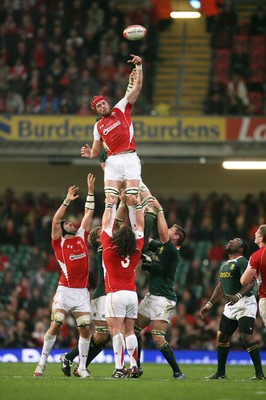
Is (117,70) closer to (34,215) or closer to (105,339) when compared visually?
(34,215)

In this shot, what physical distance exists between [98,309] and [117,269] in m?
1.83

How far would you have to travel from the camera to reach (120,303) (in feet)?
42.8

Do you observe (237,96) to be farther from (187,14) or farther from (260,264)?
(260,264)

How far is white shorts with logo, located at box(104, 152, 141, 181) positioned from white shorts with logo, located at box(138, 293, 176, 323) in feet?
5.41

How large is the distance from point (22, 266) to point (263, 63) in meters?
8.32

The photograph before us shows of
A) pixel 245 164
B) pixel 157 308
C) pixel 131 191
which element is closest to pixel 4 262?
pixel 245 164

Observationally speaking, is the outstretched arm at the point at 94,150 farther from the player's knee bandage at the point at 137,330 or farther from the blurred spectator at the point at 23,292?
the blurred spectator at the point at 23,292

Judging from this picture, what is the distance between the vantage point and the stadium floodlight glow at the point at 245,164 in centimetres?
2886

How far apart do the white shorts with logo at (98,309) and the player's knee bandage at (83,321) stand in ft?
0.29

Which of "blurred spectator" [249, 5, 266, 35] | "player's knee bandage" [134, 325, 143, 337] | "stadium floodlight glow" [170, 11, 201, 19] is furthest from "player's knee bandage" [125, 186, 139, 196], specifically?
"blurred spectator" [249, 5, 266, 35]

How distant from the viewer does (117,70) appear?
28.9 meters

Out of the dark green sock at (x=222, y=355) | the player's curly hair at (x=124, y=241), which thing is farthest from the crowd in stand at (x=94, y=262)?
the player's curly hair at (x=124, y=241)

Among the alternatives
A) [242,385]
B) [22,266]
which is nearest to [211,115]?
[22,266]

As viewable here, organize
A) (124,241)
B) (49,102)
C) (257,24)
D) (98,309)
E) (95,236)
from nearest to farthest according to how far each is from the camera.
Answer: (124,241), (98,309), (95,236), (49,102), (257,24)
